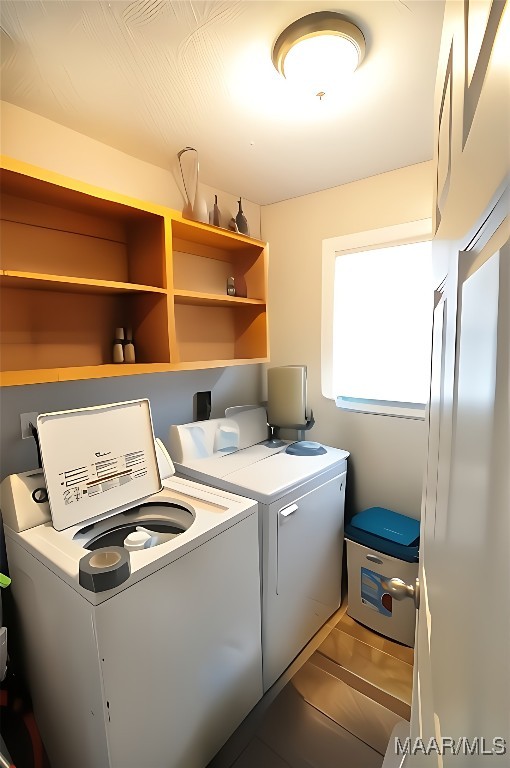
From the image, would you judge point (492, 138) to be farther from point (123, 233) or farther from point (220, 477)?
point (123, 233)

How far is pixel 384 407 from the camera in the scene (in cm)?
213

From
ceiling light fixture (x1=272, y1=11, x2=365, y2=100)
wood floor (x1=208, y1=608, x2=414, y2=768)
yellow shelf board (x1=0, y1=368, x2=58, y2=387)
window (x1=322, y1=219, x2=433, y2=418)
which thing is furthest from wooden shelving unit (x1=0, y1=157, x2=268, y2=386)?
wood floor (x1=208, y1=608, x2=414, y2=768)

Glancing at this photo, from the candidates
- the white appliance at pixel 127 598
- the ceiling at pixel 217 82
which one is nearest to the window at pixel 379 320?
the ceiling at pixel 217 82

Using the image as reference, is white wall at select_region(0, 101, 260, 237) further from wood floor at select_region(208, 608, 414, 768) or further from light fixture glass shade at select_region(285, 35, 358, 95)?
wood floor at select_region(208, 608, 414, 768)

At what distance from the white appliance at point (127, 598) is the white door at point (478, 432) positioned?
88 centimetres

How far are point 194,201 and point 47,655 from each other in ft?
6.51

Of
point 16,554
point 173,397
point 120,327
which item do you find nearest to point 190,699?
point 16,554

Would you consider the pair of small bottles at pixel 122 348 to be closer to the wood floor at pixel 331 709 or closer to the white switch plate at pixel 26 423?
the white switch plate at pixel 26 423

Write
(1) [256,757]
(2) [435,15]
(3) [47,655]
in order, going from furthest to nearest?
1. (1) [256,757]
2. (3) [47,655]
3. (2) [435,15]

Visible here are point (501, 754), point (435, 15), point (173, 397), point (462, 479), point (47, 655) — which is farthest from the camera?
point (173, 397)

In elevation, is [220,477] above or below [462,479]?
below

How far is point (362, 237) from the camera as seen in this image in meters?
2.10

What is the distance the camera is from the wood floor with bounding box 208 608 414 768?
4.58 ft

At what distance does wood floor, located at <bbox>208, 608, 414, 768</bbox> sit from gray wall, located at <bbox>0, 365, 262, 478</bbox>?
1.34 meters
